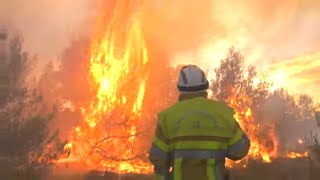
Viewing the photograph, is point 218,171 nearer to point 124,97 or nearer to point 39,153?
point 39,153

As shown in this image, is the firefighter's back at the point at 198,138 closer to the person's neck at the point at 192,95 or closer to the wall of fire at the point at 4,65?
the person's neck at the point at 192,95

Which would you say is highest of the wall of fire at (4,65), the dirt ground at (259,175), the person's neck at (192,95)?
the wall of fire at (4,65)

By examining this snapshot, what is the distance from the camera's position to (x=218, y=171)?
136 inches

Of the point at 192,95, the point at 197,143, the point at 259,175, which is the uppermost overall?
the point at 259,175

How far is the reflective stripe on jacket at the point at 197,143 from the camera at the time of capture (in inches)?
136

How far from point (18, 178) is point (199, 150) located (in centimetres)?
1639

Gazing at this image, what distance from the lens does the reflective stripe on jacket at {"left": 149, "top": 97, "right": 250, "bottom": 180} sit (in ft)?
11.3

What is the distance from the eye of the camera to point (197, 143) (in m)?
3.47

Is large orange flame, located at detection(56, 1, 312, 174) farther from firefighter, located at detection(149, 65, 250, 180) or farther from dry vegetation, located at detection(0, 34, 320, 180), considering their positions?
firefighter, located at detection(149, 65, 250, 180)

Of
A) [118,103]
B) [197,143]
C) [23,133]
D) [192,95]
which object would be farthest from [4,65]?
[197,143]

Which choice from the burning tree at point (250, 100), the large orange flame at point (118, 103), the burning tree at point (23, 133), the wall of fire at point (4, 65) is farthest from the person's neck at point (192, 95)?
the burning tree at point (250, 100)

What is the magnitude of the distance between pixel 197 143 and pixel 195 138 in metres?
0.04

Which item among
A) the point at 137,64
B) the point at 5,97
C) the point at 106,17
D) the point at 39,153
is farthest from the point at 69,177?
the point at 106,17

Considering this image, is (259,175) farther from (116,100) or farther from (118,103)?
(116,100)
